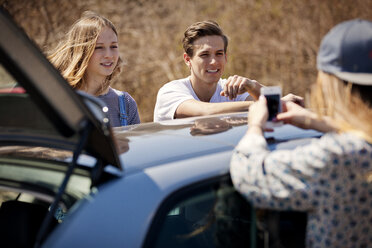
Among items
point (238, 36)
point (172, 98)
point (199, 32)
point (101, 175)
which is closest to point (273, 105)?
point (101, 175)

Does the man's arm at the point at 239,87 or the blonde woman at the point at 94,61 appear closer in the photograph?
the man's arm at the point at 239,87

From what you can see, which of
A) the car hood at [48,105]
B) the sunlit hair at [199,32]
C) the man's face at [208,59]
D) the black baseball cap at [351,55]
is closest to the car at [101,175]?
the car hood at [48,105]

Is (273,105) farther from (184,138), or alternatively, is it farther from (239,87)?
(239,87)

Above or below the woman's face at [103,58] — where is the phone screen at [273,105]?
below

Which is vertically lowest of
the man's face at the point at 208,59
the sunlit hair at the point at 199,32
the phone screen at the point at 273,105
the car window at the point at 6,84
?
the phone screen at the point at 273,105

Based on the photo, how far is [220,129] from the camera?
193 cm

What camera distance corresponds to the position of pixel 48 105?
1302 mm

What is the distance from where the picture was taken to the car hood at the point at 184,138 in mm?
1566

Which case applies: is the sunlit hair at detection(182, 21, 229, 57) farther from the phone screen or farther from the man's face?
the phone screen

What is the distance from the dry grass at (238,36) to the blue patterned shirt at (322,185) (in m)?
7.17

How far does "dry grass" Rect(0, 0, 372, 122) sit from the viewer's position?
9039 mm

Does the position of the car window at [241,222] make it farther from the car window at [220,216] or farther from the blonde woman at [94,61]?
the blonde woman at [94,61]

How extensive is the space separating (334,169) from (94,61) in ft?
8.06

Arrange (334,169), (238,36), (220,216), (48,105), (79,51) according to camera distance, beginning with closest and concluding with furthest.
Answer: (48,105) → (334,169) → (220,216) → (79,51) → (238,36)
